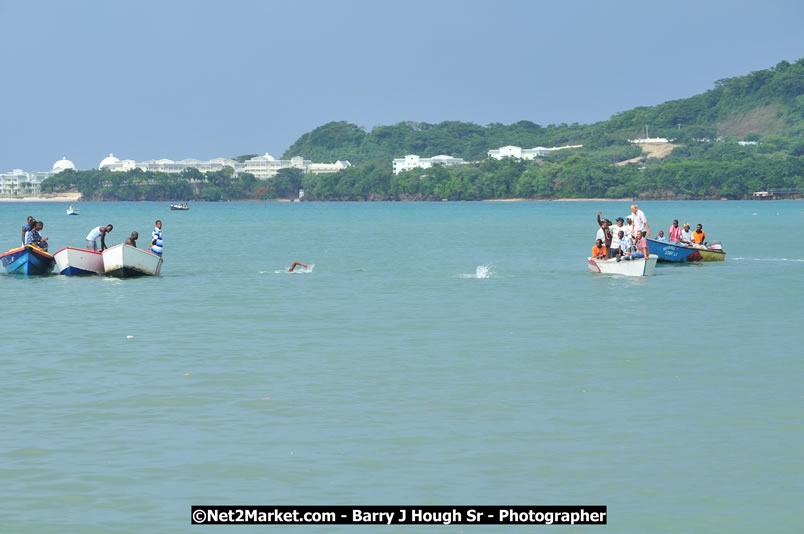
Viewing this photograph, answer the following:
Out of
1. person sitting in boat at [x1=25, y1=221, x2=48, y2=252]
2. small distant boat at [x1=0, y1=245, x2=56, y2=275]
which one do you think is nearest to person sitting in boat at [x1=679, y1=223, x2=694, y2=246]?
small distant boat at [x1=0, y1=245, x2=56, y2=275]

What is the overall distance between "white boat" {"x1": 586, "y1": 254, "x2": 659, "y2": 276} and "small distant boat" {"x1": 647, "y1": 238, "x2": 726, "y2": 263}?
4.69 meters

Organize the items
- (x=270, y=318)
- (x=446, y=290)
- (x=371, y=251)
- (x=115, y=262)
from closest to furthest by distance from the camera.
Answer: (x=270, y=318)
(x=446, y=290)
(x=115, y=262)
(x=371, y=251)

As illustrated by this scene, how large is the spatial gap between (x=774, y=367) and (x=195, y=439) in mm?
10424

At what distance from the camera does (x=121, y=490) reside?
1223 cm

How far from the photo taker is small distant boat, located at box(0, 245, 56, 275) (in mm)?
39969

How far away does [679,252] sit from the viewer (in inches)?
1762

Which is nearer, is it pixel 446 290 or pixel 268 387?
pixel 268 387

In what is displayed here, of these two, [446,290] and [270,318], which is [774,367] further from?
[446,290]

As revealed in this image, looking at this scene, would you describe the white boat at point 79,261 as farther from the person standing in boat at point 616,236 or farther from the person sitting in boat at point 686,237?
the person sitting in boat at point 686,237

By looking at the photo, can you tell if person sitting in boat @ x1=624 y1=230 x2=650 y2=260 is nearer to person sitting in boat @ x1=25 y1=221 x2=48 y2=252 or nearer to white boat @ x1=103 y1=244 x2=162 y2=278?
white boat @ x1=103 y1=244 x2=162 y2=278

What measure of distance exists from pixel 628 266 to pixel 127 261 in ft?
55.7

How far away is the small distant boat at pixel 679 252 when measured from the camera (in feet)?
143

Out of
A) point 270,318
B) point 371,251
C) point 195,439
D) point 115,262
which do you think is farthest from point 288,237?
point 195,439

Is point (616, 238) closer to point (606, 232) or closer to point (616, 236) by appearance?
point (616, 236)
